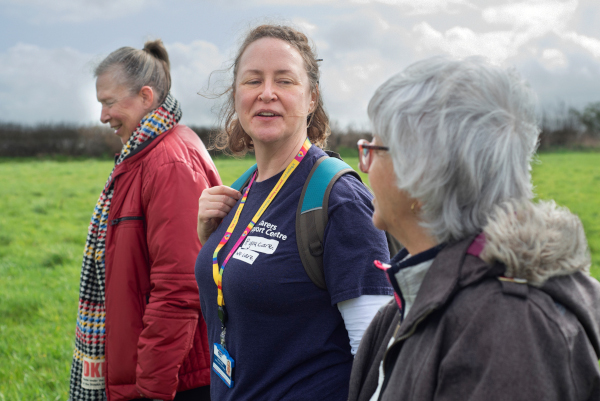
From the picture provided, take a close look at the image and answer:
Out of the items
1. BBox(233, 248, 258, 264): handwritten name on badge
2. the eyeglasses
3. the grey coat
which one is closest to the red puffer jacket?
BBox(233, 248, 258, 264): handwritten name on badge

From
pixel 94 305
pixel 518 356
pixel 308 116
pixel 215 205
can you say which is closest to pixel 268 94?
pixel 308 116

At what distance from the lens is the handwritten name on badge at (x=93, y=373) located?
297 centimetres

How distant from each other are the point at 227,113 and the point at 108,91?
89 centimetres

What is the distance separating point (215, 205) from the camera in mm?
2439

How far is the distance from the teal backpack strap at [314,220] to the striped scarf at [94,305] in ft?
4.71

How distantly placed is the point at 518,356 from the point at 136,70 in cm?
292

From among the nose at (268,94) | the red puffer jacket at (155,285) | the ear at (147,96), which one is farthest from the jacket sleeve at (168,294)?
the nose at (268,94)

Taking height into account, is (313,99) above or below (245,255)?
above

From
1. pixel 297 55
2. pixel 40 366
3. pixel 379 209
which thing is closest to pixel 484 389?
pixel 379 209

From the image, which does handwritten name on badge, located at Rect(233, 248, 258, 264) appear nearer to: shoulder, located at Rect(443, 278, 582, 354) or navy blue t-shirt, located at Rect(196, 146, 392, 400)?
navy blue t-shirt, located at Rect(196, 146, 392, 400)

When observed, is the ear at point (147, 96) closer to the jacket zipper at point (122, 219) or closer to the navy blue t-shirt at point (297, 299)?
the jacket zipper at point (122, 219)

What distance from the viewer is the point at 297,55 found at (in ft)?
7.74

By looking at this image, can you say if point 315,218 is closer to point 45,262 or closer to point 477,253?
point 477,253

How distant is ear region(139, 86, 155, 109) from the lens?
3260 millimetres
